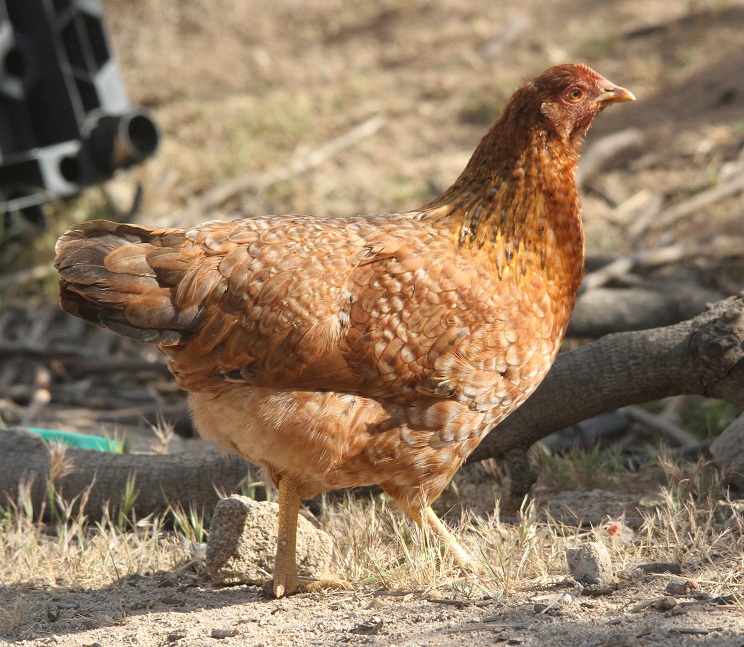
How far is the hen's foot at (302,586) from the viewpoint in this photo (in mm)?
3523

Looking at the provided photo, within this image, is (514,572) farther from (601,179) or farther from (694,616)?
(601,179)

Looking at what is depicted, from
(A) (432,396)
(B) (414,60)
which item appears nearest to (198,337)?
(A) (432,396)

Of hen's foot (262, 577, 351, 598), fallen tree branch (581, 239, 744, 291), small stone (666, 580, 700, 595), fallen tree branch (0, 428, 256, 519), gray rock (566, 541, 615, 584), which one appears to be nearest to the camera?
small stone (666, 580, 700, 595)

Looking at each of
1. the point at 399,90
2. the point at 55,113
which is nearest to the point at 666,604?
the point at 55,113

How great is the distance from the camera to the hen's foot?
3.52 metres

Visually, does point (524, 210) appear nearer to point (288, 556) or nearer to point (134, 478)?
point (288, 556)

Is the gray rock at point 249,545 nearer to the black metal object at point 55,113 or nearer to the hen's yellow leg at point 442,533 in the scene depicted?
the hen's yellow leg at point 442,533

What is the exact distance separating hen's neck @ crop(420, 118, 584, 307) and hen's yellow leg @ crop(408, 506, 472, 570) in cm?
98

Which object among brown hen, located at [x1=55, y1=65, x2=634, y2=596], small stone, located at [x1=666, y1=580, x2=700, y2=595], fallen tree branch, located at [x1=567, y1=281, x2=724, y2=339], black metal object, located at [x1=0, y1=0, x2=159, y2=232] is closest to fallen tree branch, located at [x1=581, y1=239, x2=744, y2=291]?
fallen tree branch, located at [x1=567, y1=281, x2=724, y2=339]

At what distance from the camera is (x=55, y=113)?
7.64 metres

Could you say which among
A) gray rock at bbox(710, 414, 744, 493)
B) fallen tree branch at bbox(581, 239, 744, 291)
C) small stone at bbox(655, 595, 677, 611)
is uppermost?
fallen tree branch at bbox(581, 239, 744, 291)

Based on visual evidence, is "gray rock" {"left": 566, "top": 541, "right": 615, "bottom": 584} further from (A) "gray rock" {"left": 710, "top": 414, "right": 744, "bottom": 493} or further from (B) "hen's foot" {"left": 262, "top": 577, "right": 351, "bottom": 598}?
(A) "gray rock" {"left": 710, "top": 414, "right": 744, "bottom": 493}

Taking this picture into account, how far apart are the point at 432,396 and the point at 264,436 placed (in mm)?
610

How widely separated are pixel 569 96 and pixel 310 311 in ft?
4.29
